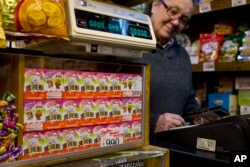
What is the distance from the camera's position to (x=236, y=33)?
6.36 ft

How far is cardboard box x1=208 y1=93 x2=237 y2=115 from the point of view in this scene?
6.27 ft

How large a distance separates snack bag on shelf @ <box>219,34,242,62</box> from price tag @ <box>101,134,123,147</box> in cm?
130

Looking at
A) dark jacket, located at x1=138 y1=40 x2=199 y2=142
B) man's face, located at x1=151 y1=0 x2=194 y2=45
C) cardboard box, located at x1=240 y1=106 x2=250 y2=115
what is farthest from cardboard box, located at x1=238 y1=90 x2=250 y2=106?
man's face, located at x1=151 y1=0 x2=194 y2=45

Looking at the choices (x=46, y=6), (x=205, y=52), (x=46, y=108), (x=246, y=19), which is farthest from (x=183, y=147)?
(x=246, y=19)

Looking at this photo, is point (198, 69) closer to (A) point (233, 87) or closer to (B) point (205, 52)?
(B) point (205, 52)

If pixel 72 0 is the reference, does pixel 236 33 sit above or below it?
above

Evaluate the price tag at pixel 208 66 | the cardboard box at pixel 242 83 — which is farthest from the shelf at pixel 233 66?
the cardboard box at pixel 242 83

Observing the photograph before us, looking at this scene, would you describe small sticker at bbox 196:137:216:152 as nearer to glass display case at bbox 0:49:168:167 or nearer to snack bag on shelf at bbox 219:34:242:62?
glass display case at bbox 0:49:168:167

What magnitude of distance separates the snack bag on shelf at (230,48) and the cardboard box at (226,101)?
0.78 ft

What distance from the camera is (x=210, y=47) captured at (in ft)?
6.48

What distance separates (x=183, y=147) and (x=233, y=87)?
47.1 inches

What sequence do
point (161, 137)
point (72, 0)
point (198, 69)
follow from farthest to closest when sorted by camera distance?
point (198, 69)
point (161, 137)
point (72, 0)

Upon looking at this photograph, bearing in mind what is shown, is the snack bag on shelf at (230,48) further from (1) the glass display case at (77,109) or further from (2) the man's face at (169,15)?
(1) the glass display case at (77,109)

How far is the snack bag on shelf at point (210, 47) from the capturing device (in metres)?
1.95
